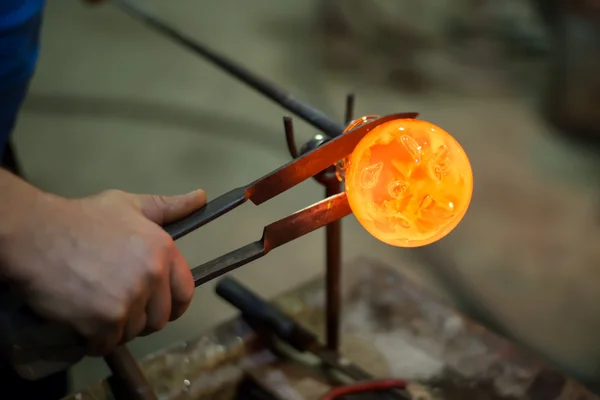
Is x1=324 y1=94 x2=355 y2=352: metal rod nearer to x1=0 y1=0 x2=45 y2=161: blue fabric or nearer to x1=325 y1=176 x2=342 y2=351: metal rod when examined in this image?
x1=325 y1=176 x2=342 y2=351: metal rod

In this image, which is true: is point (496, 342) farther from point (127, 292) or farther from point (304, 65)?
point (304, 65)

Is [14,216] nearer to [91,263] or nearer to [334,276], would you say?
[91,263]

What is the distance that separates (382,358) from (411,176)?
33 centimetres

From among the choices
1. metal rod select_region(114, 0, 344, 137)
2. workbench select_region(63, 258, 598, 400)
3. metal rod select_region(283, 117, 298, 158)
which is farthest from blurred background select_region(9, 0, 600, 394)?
metal rod select_region(283, 117, 298, 158)

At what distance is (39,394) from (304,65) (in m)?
1.36

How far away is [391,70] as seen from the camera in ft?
6.16

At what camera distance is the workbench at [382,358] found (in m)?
0.67

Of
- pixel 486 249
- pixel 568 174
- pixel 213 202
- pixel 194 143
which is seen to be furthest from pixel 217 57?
pixel 568 174

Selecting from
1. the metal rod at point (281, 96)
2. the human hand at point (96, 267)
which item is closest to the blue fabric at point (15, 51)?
the metal rod at point (281, 96)

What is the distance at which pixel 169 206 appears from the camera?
0.45m

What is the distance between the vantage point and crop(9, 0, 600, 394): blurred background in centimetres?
121

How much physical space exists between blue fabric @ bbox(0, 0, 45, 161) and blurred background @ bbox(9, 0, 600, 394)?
0.55m

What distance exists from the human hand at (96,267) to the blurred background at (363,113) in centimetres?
72

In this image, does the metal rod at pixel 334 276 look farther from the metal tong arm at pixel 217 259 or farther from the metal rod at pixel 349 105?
the metal tong arm at pixel 217 259
